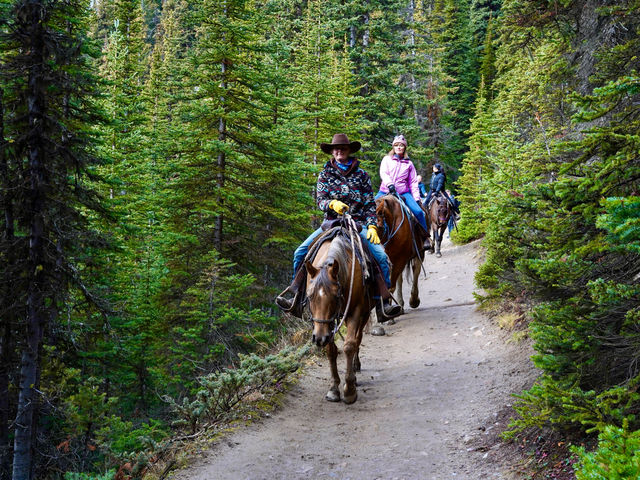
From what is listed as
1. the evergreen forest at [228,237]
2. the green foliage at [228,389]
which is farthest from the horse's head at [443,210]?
the green foliage at [228,389]

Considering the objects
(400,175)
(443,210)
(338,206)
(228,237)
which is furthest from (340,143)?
(443,210)

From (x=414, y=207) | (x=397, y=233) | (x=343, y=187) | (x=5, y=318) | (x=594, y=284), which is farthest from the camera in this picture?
(x=414, y=207)

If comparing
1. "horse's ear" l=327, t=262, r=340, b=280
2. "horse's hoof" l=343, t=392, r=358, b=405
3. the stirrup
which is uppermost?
A: "horse's ear" l=327, t=262, r=340, b=280

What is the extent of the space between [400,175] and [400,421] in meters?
6.12

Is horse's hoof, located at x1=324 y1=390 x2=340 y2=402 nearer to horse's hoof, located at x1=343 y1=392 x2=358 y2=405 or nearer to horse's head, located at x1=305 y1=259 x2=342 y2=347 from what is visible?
horse's hoof, located at x1=343 y1=392 x2=358 y2=405

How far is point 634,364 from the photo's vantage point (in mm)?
3666

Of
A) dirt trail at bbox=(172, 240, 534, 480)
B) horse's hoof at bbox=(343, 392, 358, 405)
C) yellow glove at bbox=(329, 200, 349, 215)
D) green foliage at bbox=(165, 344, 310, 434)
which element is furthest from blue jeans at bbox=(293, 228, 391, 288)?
dirt trail at bbox=(172, 240, 534, 480)

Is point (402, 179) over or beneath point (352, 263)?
over

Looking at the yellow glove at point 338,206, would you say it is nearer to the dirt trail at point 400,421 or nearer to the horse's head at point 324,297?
the horse's head at point 324,297

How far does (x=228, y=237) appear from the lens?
16.2 metres

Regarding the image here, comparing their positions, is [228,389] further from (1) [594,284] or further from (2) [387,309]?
(1) [594,284]

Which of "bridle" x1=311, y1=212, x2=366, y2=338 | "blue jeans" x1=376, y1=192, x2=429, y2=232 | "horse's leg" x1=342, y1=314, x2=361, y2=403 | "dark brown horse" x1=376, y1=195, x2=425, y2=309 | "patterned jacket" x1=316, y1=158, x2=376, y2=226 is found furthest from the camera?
"blue jeans" x1=376, y1=192, x2=429, y2=232

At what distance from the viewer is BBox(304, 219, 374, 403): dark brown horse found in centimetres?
601

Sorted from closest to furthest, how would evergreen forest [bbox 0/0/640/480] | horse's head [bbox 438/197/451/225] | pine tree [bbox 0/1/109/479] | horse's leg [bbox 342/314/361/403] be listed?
1. evergreen forest [bbox 0/0/640/480]
2. horse's leg [bbox 342/314/361/403]
3. pine tree [bbox 0/1/109/479]
4. horse's head [bbox 438/197/451/225]
